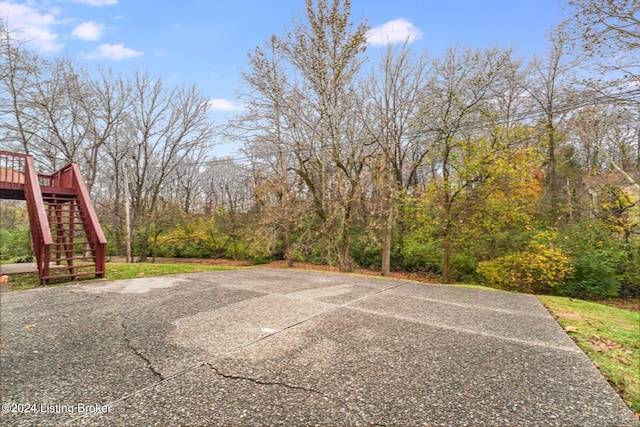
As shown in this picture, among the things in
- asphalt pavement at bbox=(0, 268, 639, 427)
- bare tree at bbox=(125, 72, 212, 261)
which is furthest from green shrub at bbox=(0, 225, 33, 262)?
asphalt pavement at bbox=(0, 268, 639, 427)

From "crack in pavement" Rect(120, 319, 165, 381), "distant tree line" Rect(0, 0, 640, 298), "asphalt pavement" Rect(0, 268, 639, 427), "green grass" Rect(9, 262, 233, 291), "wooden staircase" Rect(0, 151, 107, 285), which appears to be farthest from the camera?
"distant tree line" Rect(0, 0, 640, 298)

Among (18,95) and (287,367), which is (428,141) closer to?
(287,367)

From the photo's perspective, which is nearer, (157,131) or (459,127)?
(459,127)

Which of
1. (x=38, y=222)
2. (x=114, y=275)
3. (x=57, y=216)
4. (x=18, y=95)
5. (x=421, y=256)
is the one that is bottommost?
(x=421, y=256)

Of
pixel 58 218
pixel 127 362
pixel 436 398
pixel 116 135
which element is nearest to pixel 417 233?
pixel 436 398

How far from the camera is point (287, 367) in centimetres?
232

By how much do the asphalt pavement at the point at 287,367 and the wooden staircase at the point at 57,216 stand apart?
144 cm

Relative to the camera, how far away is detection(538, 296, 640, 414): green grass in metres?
2.28

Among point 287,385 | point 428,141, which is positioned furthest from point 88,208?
point 428,141

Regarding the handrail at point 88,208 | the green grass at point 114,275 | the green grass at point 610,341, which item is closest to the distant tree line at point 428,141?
the green grass at point 610,341

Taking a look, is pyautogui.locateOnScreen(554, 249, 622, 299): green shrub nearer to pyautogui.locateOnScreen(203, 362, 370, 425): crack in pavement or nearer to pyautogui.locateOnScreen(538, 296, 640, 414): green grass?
pyautogui.locateOnScreen(538, 296, 640, 414): green grass

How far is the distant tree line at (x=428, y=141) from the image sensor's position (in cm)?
761

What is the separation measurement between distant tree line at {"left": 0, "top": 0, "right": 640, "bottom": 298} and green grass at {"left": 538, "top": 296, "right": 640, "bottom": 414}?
309cm

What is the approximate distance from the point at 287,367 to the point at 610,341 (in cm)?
351
